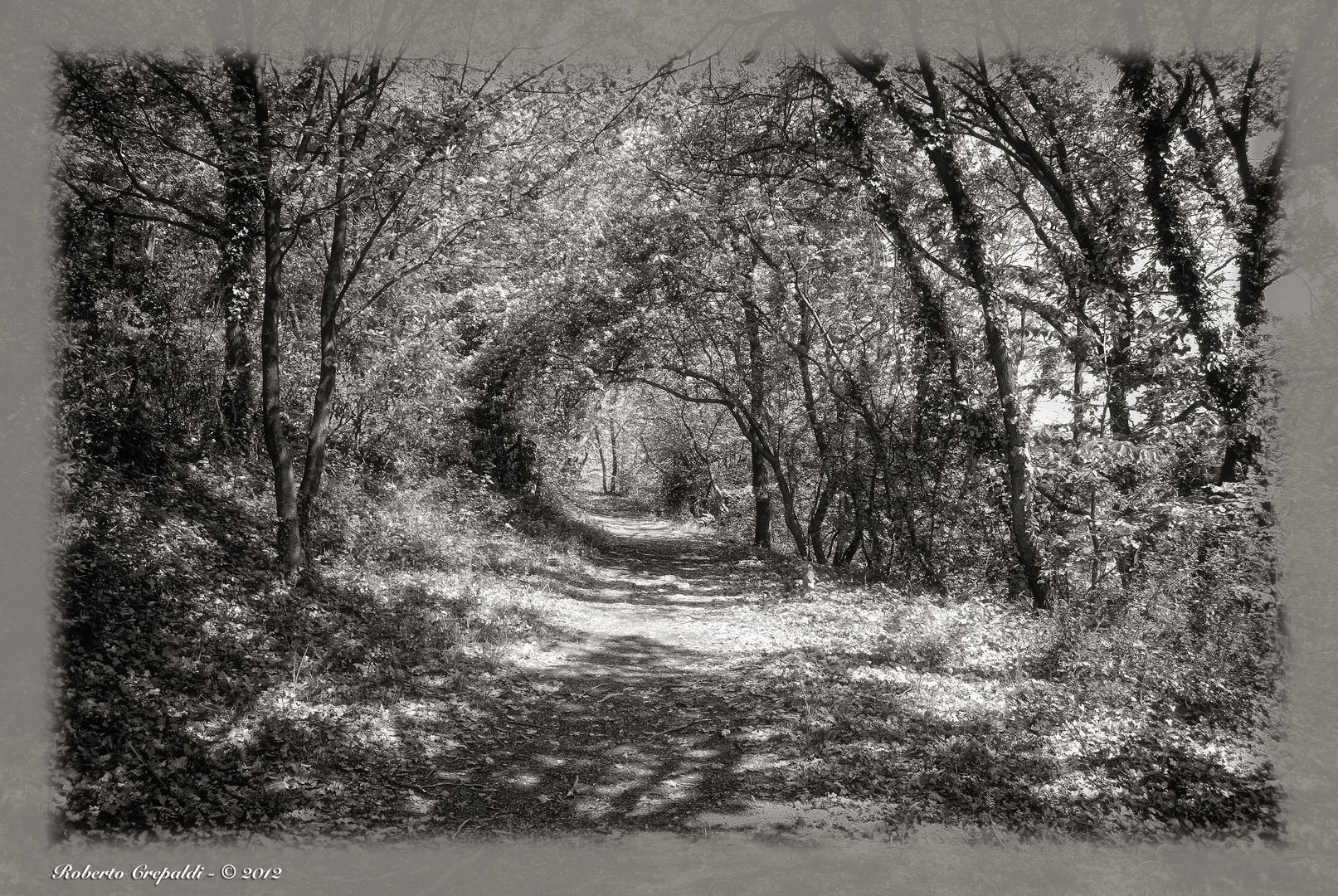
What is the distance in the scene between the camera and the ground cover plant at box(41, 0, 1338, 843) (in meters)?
5.61

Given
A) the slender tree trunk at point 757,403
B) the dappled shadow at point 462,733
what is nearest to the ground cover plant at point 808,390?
the dappled shadow at point 462,733

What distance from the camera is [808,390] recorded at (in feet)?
52.9

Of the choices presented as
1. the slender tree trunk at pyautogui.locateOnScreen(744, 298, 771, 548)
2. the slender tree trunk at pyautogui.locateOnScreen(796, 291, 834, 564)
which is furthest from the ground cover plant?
the slender tree trunk at pyautogui.locateOnScreen(744, 298, 771, 548)

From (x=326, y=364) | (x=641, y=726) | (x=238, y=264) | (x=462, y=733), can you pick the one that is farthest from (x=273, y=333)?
(x=641, y=726)

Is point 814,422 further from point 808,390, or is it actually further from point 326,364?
point 326,364

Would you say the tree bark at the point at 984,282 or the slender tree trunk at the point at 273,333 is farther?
the tree bark at the point at 984,282

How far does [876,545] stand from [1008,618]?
5.06 meters

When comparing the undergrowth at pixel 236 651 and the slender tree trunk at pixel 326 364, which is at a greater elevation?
the slender tree trunk at pixel 326 364

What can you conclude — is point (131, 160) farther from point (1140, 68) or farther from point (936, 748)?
point (1140, 68)

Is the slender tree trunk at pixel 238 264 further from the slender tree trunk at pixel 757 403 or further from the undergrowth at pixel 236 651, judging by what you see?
the slender tree trunk at pixel 757 403

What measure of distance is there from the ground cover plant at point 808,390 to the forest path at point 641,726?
0.06 meters

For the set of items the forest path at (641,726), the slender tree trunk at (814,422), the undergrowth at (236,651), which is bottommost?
the forest path at (641,726)

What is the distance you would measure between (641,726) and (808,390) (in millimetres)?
10240

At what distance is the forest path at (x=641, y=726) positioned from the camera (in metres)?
5.37
